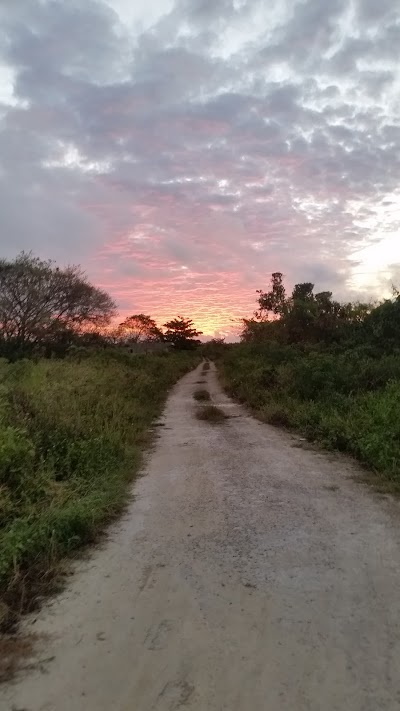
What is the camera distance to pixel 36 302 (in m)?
29.7

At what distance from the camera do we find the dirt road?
2.63 meters

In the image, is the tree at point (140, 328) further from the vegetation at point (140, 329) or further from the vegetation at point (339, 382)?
the vegetation at point (339, 382)

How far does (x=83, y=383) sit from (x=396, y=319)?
41.4ft

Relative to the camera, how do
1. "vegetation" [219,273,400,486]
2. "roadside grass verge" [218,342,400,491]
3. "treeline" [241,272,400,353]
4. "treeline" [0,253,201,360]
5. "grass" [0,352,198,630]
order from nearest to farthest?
"grass" [0,352,198,630] → "roadside grass verge" [218,342,400,491] → "vegetation" [219,273,400,486] → "treeline" [241,272,400,353] → "treeline" [0,253,201,360]

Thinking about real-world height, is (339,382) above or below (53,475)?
above

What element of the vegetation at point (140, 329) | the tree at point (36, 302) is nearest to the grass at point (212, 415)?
the tree at point (36, 302)

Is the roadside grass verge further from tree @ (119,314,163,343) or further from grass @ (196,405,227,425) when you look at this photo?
tree @ (119,314,163,343)

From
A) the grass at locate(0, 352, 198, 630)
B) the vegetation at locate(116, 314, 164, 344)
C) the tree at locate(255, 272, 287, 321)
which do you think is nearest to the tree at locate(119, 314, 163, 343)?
the vegetation at locate(116, 314, 164, 344)

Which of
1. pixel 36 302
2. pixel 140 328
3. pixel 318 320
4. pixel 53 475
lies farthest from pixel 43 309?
pixel 140 328

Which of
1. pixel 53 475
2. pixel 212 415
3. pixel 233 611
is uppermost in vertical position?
pixel 53 475

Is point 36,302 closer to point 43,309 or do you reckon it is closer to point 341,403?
point 43,309

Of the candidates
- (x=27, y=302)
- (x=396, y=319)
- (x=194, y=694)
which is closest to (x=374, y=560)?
(x=194, y=694)

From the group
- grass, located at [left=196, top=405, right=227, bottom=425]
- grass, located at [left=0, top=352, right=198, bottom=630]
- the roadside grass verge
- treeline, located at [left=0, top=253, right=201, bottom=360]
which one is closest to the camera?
grass, located at [left=0, top=352, right=198, bottom=630]

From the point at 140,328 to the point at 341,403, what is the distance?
181ft
